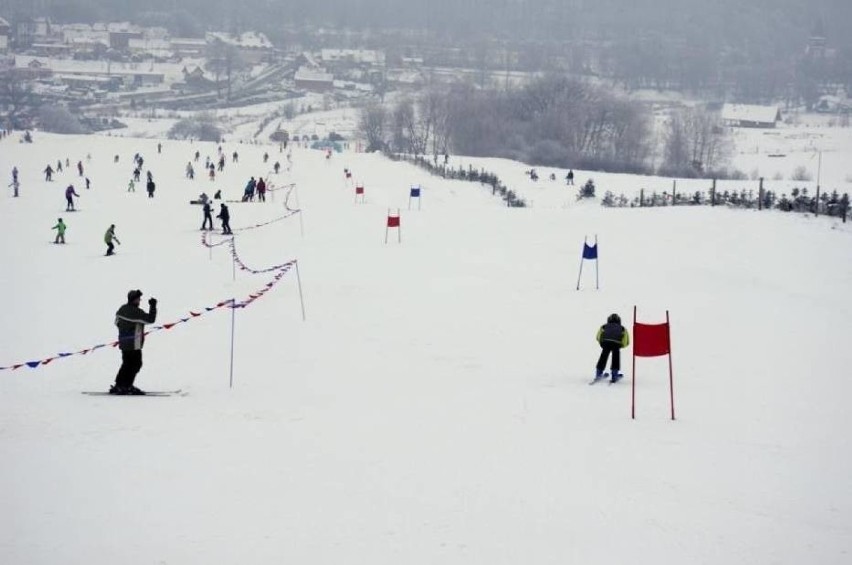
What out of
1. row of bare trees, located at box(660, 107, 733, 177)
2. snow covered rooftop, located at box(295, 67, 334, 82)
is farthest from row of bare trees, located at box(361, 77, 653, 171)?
snow covered rooftop, located at box(295, 67, 334, 82)

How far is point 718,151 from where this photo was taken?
3890 inches

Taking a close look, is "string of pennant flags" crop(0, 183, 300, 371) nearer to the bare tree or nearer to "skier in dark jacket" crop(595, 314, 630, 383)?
"skier in dark jacket" crop(595, 314, 630, 383)

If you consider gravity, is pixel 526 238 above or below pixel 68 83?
below

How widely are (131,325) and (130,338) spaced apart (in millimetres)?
186

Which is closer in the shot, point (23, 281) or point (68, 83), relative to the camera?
point (23, 281)

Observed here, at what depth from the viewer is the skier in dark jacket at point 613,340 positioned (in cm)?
1530

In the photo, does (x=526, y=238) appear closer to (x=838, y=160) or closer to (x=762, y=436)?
(x=762, y=436)

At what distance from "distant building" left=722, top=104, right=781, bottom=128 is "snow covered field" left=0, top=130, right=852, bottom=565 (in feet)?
386

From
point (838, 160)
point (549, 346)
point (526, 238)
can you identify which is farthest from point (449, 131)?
point (549, 346)

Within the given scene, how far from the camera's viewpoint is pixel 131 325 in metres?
14.3

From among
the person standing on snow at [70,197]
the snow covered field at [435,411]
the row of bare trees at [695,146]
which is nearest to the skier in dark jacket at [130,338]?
the snow covered field at [435,411]

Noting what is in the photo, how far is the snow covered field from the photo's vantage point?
30.8ft

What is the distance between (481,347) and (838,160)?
82665mm

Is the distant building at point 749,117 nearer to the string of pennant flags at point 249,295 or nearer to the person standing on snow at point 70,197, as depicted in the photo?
the string of pennant flags at point 249,295
